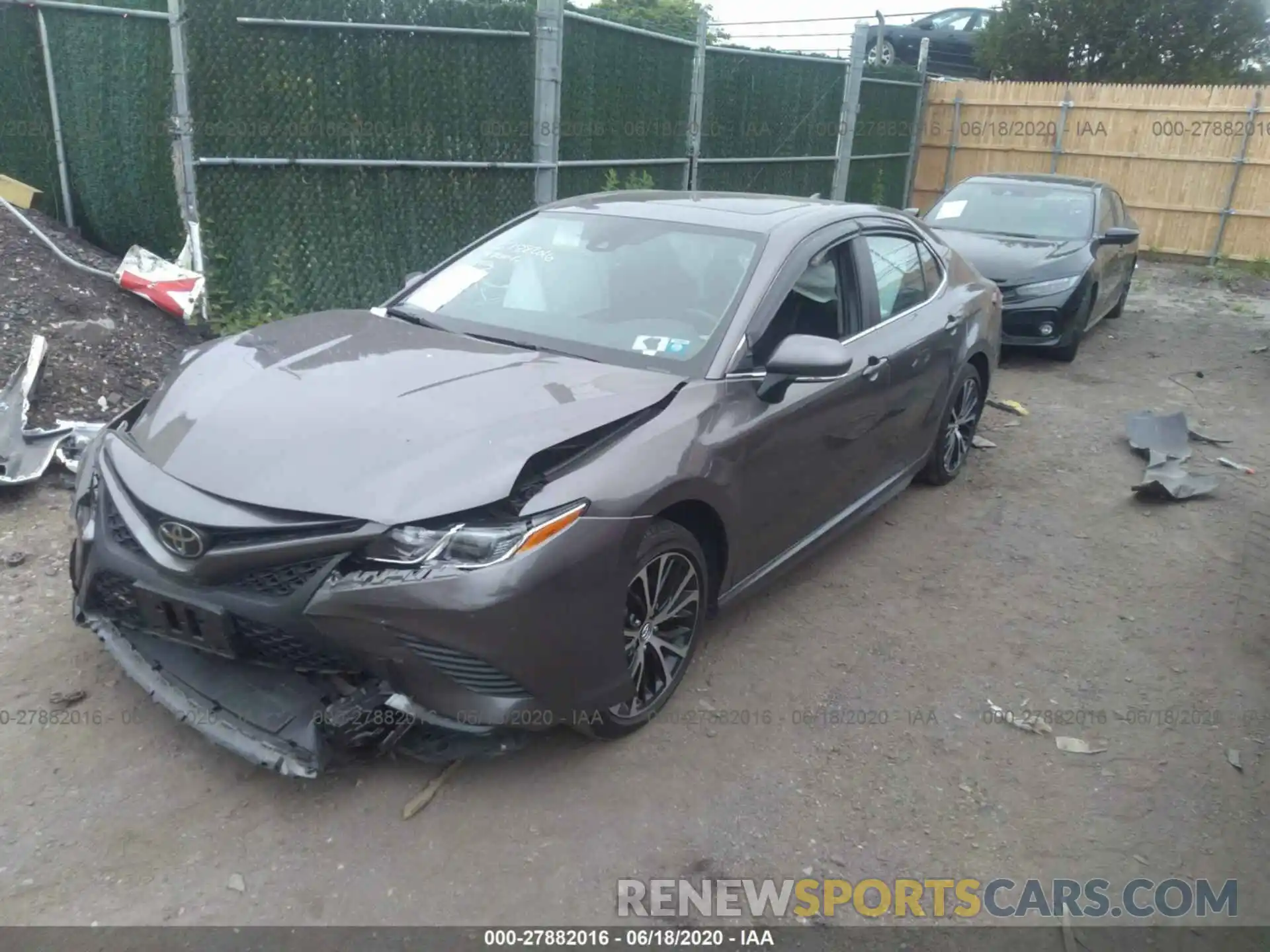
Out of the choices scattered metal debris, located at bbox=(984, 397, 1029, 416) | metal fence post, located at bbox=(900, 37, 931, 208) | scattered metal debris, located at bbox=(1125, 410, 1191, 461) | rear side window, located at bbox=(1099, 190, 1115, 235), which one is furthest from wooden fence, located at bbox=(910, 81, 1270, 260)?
scattered metal debris, located at bbox=(1125, 410, 1191, 461)

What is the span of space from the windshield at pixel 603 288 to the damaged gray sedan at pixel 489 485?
1 cm

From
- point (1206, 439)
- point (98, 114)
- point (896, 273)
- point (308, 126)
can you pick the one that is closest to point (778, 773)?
point (896, 273)

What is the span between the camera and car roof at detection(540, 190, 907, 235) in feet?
13.7

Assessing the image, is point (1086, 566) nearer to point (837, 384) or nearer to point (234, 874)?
point (837, 384)

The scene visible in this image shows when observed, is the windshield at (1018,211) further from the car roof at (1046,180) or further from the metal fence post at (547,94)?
the metal fence post at (547,94)

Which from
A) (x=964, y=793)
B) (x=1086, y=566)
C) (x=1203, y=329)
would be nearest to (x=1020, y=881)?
(x=964, y=793)

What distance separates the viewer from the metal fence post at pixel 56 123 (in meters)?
7.74

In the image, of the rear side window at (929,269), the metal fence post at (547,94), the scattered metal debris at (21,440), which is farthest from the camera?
the metal fence post at (547,94)

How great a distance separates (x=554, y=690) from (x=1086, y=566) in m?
3.26

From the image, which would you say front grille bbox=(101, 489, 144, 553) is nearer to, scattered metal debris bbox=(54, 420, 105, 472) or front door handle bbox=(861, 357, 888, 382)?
scattered metal debris bbox=(54, 420, 105, 472)

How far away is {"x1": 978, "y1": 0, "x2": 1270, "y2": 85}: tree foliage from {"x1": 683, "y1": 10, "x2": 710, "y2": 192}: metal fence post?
11.1 m

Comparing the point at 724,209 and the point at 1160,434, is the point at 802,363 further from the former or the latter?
the point at 1160,434

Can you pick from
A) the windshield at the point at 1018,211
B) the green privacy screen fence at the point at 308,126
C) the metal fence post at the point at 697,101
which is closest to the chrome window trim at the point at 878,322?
the green privacy screen fence at the point at 308,126

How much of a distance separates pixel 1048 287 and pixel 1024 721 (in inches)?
236
